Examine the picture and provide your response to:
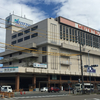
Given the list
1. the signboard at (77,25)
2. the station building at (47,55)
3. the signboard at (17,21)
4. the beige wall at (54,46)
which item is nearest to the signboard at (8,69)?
the station building at (47,55)

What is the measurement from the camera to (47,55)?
212 ft

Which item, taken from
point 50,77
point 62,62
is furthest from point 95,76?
point 50,77

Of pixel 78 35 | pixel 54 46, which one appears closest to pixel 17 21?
pixel 54 46

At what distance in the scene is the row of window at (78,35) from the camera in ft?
235

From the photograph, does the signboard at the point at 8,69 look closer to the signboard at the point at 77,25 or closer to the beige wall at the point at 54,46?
the beige wall at the point at 54,46

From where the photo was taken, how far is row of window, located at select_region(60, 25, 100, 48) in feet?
235

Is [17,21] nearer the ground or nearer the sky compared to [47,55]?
nearer the sky

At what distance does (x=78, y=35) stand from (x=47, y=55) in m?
21.6

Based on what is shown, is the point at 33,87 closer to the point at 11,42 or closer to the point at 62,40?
the point at 62,40

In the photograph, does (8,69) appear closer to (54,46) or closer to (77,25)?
(54,46)

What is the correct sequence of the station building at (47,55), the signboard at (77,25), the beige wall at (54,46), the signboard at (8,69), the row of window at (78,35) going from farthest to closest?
1. the signboard at (77,25)
2. the row of window at (78,35)
3. the beige wall at (54,46)
4. the station building at (47,55)
5. the signboard at (8,69)

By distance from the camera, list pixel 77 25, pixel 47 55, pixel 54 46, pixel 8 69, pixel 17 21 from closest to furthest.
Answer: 1. pixel 8 69
2. pixel 47 55
3. pixel 54 46
4. pixel 77 25
5. pixel 17 21

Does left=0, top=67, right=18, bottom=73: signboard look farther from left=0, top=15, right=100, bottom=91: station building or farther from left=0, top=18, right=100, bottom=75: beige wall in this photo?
left=0, top=18, right=100, bottom=75: beige wall

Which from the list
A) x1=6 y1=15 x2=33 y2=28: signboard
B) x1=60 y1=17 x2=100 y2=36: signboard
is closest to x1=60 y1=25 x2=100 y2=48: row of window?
x1=60 y1=17 x2=100 y2=36: signboard
